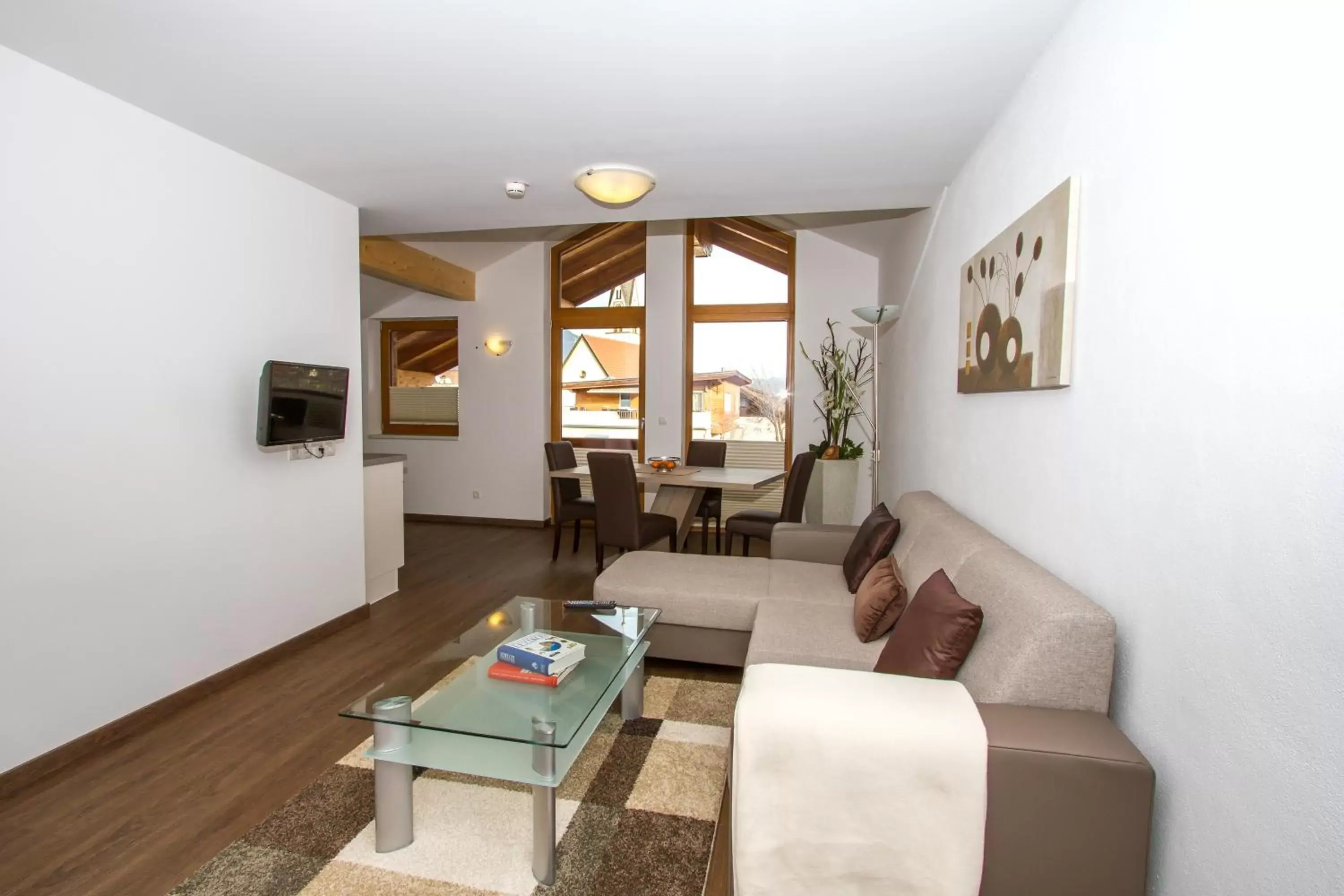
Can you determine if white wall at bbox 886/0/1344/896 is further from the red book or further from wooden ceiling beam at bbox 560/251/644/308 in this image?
wooden ceiling beam at bbox 560/251/644/308

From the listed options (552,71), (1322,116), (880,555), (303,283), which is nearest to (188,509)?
(303,283)

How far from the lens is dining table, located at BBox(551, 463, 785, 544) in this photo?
4.56 meters

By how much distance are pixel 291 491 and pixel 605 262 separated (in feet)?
13.5

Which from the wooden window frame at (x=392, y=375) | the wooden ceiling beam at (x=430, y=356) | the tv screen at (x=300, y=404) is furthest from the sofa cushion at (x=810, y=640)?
the wooden ceiling beam at (x=430, y=356)

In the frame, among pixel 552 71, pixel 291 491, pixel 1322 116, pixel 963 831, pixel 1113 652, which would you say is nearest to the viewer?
pixel 1322 116

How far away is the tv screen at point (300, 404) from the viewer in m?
3.03

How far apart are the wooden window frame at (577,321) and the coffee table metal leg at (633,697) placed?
4.13 m

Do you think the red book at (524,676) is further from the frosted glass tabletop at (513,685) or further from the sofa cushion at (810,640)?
the sofa cushion at (810,640)

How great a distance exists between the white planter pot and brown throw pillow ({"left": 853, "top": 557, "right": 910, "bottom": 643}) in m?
2.98

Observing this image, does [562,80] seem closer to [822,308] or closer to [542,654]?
[542,654]

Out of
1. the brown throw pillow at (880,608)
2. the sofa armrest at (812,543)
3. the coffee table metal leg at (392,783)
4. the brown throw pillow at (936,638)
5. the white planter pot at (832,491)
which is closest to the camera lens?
the brown throw pillow at (936,638)

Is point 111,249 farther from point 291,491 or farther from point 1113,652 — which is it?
point 1113,652

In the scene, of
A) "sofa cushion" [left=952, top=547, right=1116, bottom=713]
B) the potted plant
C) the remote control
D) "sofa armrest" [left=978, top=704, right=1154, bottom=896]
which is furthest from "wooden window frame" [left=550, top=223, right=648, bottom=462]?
"sofa armrest" [left=978, top=704, right=1154, bottom=896]

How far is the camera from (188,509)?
9.16 ft
